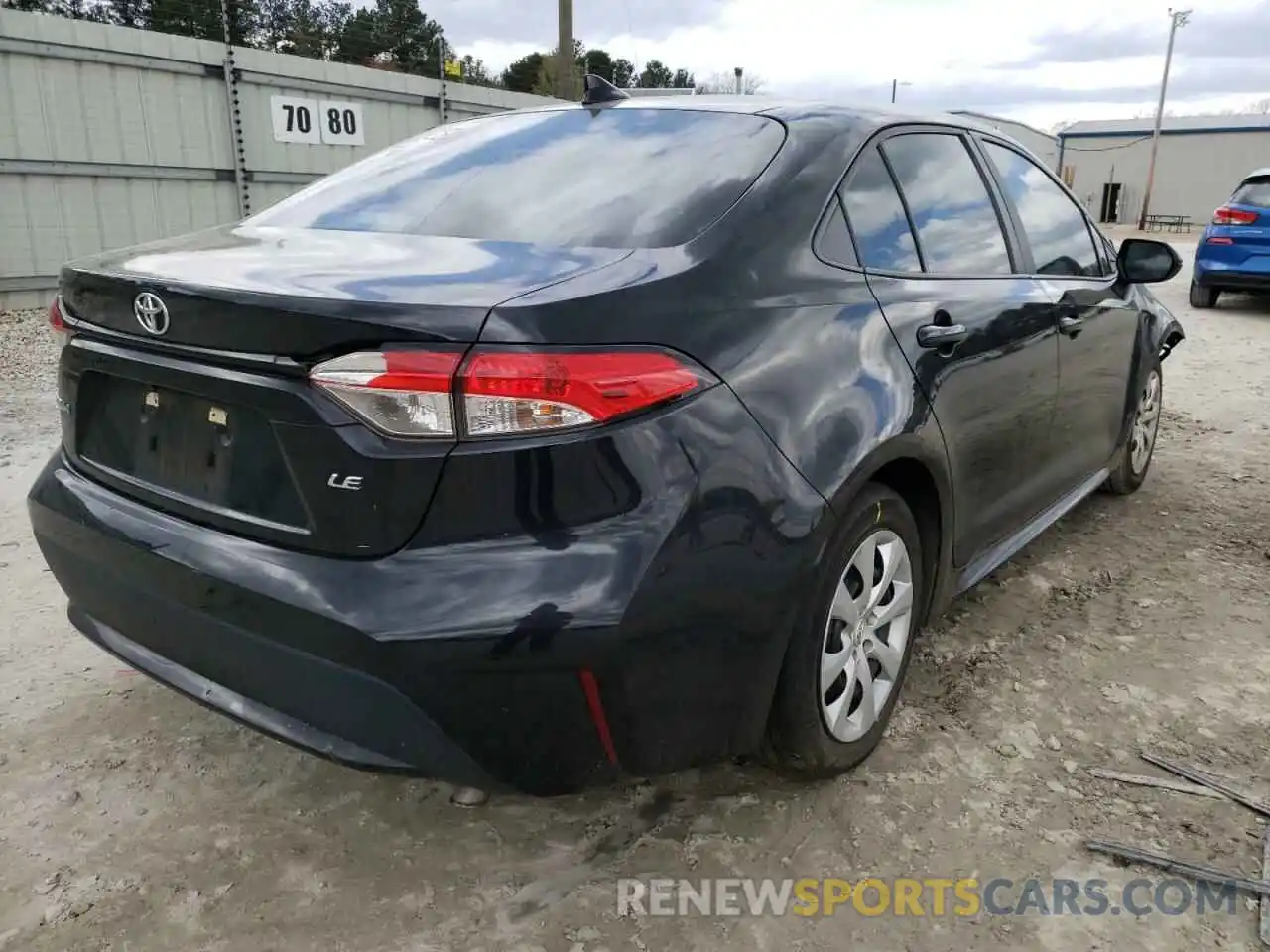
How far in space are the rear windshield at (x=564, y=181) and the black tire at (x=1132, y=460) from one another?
2.65 m

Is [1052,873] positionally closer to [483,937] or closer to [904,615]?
[904,615]

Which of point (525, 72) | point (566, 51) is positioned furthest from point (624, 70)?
point (566, 51)

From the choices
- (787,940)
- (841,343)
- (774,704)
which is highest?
(841,343)

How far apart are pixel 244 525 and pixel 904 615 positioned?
5.19 ft

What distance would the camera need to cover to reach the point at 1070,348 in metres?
3.32

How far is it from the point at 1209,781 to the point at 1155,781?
0.46 ft

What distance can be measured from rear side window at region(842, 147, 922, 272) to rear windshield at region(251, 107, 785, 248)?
0.23 meters

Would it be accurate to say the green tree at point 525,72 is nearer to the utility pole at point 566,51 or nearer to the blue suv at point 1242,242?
the utility pole at point 566,51

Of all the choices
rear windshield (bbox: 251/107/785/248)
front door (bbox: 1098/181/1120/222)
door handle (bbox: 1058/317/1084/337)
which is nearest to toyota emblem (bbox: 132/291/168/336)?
rear windshield (bbox: 251/107/785/248)

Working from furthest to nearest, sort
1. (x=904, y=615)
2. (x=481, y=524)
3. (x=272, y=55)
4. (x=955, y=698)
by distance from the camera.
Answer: (x=272, y=55), (x=955, y=698), (x=904, y=615), (x=481, y=524)

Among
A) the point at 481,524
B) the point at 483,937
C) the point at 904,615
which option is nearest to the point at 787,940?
the point at 483,937

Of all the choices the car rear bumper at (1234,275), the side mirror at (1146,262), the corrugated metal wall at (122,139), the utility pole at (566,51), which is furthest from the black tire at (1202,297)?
the corrugated metal wall at (122,139)

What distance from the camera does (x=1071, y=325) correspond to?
3303 millimetres

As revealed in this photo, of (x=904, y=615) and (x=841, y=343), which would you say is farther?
(x=904, y=615)
